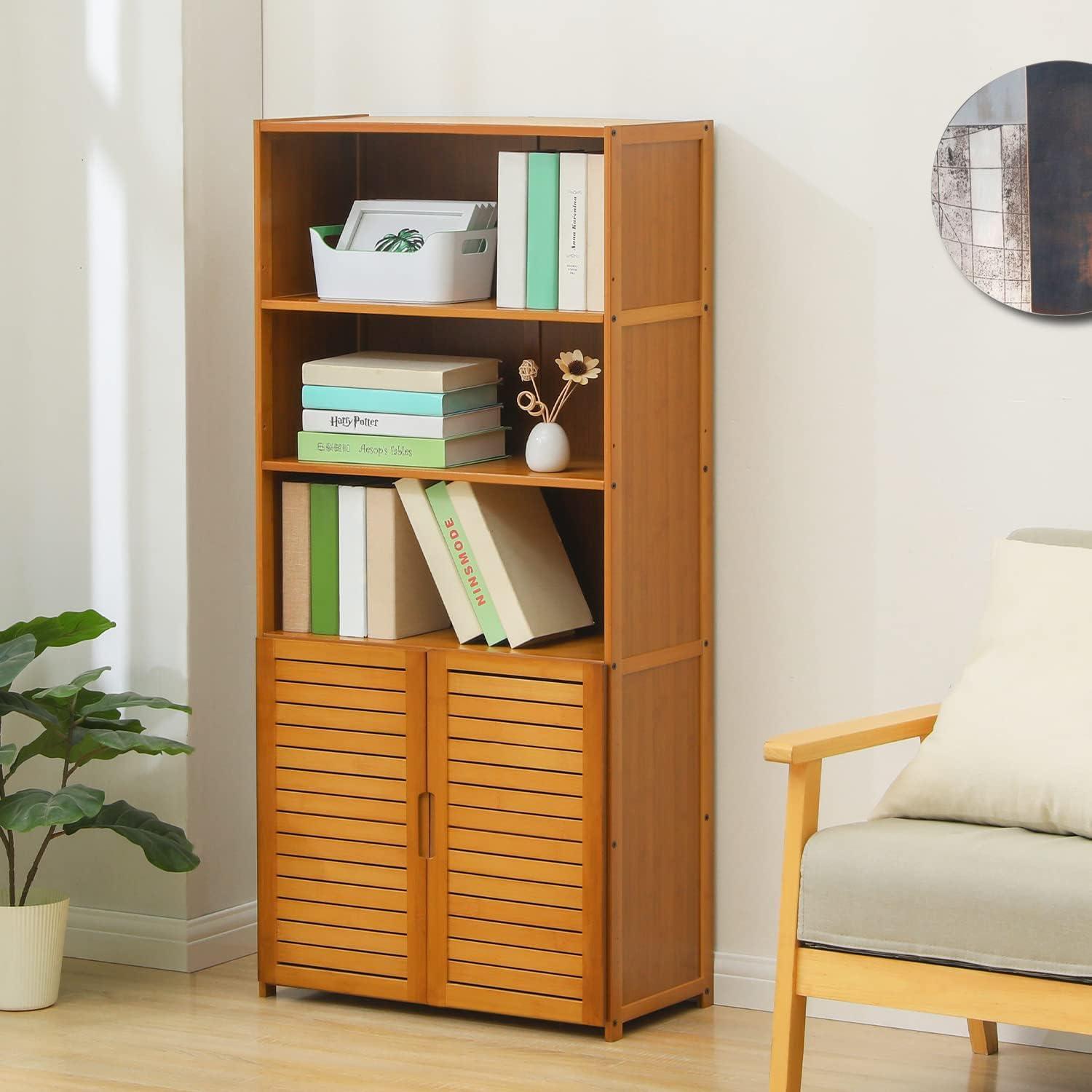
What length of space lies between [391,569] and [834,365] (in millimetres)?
861

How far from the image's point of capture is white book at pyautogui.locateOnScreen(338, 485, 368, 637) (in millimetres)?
3418

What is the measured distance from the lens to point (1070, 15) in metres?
3.10

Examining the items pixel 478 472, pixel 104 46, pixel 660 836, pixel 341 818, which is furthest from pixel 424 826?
pixel 104 46

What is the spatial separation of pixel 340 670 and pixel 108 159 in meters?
1.09

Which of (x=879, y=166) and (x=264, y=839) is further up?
(x=879, y=166)

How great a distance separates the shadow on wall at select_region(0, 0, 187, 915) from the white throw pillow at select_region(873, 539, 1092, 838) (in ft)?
5.03

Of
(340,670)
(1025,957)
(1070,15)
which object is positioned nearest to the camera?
→ (1025,957)

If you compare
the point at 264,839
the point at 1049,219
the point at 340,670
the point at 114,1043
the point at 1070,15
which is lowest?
the point at 114,1043

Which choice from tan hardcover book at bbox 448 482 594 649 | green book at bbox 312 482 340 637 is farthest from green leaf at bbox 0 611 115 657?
tan hardcover book at bbox 448 482 594 649

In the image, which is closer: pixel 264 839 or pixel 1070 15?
pixel 1070 15

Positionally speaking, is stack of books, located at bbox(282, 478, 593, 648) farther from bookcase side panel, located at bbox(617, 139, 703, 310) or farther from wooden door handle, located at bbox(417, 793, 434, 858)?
bookcase side panel, located at bbox(617, 139, 703, 310)

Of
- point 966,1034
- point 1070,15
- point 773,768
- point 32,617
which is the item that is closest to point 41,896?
point 32,617

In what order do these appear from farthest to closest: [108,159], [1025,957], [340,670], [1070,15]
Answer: [108,159] → [340,670] → [1070,15] → [1025,957]

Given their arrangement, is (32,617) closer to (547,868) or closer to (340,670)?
(340,670)
